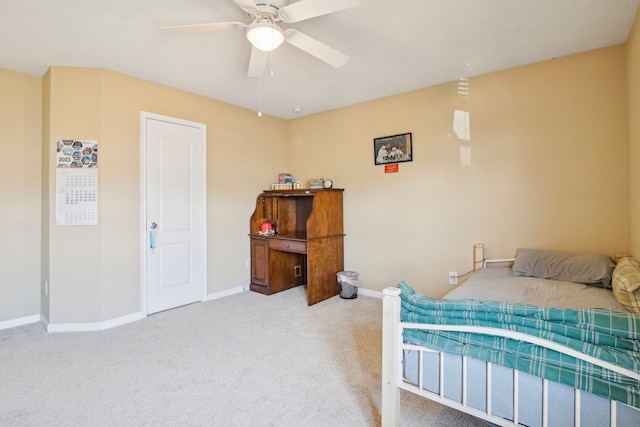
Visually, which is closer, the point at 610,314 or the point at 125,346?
the point at 610,314

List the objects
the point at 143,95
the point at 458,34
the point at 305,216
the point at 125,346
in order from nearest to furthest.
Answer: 1. the point at 458,34
2. the point at 125,346
3. the point at 143,95
4. the point at 305,216

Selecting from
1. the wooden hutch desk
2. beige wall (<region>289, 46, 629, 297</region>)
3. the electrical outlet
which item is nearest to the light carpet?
the wooden hutch desk

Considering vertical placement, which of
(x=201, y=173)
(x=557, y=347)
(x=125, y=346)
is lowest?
(x=125, y=346)

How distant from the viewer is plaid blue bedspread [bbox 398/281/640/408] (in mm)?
987

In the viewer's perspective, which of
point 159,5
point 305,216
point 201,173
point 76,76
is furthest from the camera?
point 305,216

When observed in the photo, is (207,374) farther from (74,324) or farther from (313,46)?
(313,46)

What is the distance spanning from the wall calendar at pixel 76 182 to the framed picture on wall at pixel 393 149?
3.06 metres

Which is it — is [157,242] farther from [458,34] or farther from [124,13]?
[458,34]

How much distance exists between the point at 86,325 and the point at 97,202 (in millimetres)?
1187

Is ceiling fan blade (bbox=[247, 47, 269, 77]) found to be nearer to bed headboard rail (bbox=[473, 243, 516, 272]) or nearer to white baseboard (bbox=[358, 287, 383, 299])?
bed headboard rail (bbox=[473, 243, 516, 272])

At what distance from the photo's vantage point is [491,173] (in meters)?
3.08

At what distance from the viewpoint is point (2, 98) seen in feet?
9.56

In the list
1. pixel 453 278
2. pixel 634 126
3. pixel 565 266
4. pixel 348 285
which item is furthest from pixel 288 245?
pixel 634 126

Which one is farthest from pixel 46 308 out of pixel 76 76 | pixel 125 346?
pixel 76 76
